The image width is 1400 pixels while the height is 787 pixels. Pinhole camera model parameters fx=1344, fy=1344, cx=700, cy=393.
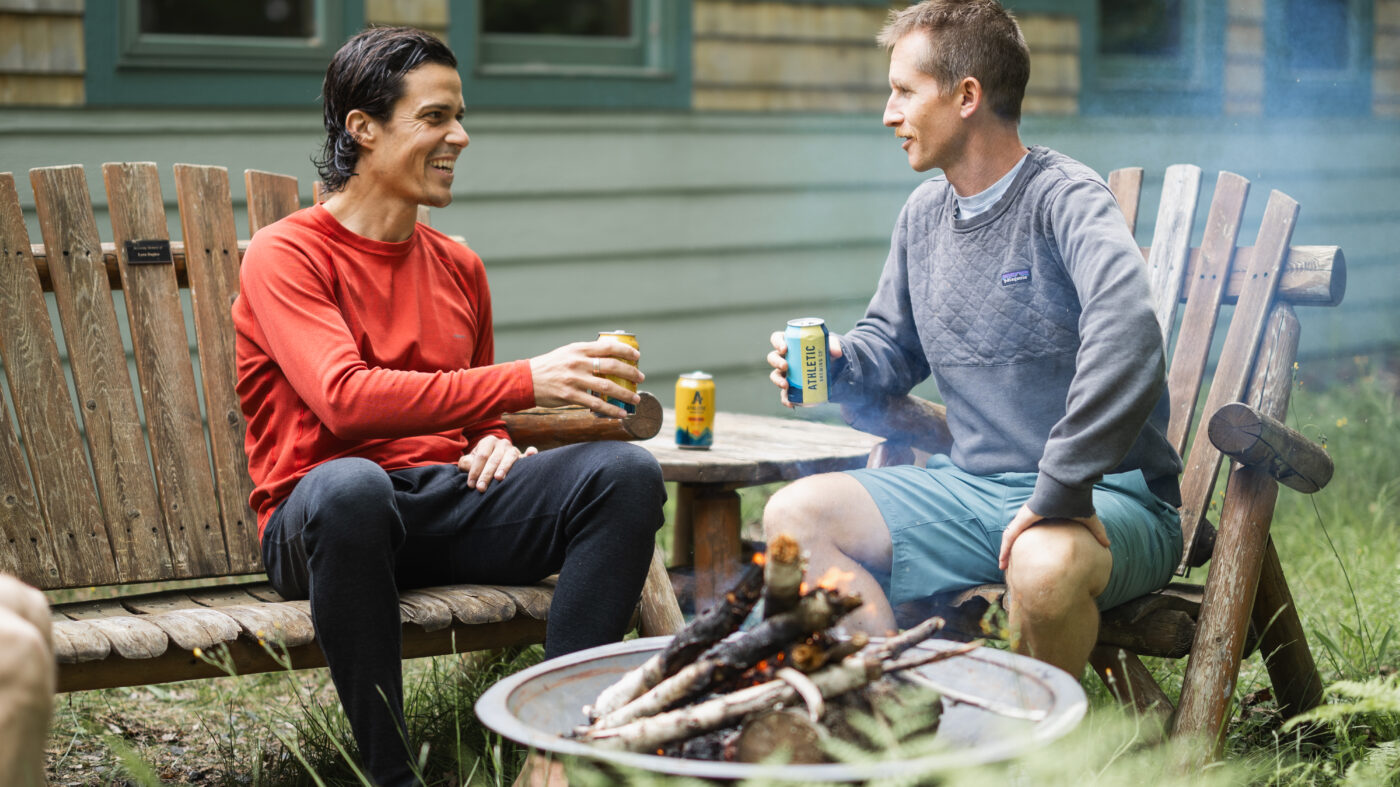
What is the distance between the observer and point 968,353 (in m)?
2.54

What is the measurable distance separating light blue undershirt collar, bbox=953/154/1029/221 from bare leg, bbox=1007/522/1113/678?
0.66 m

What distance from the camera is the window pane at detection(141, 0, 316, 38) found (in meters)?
4.39

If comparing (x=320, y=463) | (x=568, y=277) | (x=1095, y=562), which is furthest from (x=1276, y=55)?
(x=320, y=463)

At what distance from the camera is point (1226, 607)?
232 centimetres

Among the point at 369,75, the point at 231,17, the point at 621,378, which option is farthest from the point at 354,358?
the point at 231,17

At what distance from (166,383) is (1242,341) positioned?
220 centimetres

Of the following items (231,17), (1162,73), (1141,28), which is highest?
(1141,28)

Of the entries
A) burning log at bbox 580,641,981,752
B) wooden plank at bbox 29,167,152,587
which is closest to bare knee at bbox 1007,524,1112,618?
burning log at bbox 580,641,981,752

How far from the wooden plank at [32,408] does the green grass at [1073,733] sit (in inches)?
17.3

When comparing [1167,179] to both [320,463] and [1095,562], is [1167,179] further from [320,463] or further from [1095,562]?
[320,463]

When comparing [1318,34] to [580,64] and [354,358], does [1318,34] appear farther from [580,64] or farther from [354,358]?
[354,358]

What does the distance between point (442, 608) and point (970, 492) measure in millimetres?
968

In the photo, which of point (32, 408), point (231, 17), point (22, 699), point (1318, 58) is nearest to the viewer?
point (22, 699)

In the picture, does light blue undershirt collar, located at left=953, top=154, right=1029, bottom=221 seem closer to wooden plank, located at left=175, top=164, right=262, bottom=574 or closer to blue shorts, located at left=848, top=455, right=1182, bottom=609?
blue shorts, located at left=848, top=455, right=1182, bottom=609
